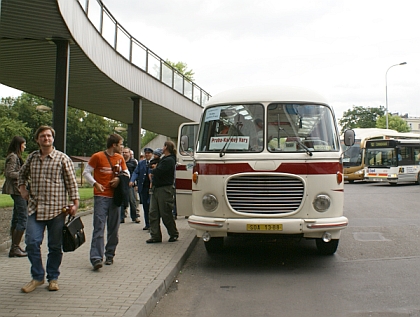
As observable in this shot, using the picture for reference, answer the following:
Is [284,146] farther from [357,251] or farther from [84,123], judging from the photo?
[84,123]

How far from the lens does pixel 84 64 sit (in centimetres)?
1541

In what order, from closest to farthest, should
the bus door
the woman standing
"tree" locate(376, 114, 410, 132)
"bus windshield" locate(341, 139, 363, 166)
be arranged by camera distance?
the woman standing < the bus door < "bus windshield" locate(341, 139, 363, 166) < "tree" locate(376, 114, 410, 132)

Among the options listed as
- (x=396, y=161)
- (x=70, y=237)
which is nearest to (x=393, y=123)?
(x=396, y=161)

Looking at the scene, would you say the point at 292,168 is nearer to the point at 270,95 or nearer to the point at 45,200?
the point at 270,95

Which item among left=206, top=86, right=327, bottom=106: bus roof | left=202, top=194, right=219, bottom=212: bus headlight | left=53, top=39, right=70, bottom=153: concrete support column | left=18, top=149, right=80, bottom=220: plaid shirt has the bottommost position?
left=202, top=194, right=219, bottom=212: bus headlight

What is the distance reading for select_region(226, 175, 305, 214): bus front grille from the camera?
Answer: 7.24 meters

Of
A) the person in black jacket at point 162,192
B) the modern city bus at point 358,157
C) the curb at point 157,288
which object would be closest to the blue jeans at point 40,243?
the curb at point 157,288

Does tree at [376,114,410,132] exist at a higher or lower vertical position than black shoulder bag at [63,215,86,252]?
higher

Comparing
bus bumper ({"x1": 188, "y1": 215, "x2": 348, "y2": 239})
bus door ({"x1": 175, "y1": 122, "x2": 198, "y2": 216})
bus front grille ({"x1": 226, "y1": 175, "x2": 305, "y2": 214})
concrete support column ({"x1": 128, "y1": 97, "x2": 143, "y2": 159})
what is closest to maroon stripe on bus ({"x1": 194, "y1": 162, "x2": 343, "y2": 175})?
bus front grille ({"x1": 226, "y1": 175, "x2": 305, "y2": 214})

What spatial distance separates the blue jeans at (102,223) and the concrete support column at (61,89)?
258 inches

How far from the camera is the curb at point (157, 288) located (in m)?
5.01

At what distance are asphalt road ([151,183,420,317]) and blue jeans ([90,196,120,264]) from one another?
3.67 feet

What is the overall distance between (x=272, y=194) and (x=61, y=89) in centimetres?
794

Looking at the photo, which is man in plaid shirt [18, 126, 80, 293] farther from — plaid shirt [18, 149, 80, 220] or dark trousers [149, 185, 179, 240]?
dark trousers [149, 185, 179, 240]
